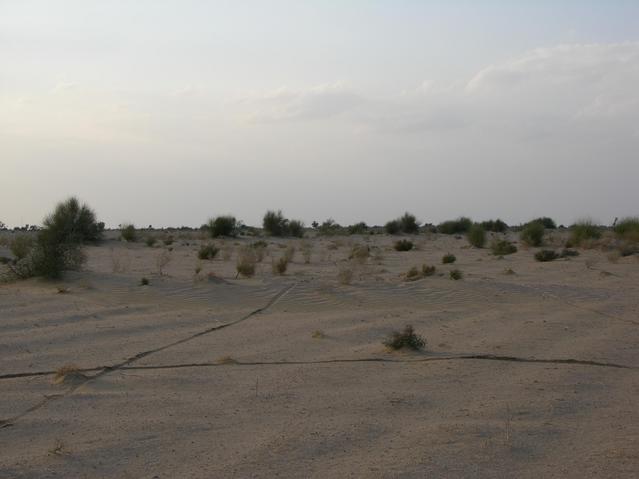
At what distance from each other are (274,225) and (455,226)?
12109 millimetres

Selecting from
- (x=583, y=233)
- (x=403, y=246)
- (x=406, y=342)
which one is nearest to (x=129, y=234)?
(x=403, y=246)

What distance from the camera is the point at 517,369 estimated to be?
1009 cm

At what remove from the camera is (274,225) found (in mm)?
47844

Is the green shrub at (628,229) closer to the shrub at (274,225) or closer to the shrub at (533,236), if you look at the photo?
the shrub at (533,236)

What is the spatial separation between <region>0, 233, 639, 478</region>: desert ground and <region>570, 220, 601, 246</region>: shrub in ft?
46.1

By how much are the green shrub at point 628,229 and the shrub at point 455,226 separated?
16059mm

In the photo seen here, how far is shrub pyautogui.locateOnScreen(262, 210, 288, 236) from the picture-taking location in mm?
47781

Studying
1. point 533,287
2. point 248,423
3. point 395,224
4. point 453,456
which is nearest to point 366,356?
point 248,423

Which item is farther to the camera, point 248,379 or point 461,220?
point 461,220

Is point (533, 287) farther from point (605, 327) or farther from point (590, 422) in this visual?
point (590, 422)

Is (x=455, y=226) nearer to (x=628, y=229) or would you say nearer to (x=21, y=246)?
(x=628, y=229)

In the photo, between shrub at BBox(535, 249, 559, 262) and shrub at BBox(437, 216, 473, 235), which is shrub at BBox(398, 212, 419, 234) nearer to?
shrub at BBox(437, 216, 473, 235)

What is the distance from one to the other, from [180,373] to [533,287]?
10.6 meters

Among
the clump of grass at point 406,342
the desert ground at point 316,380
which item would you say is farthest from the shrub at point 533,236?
the clump of grass at point 406,342
